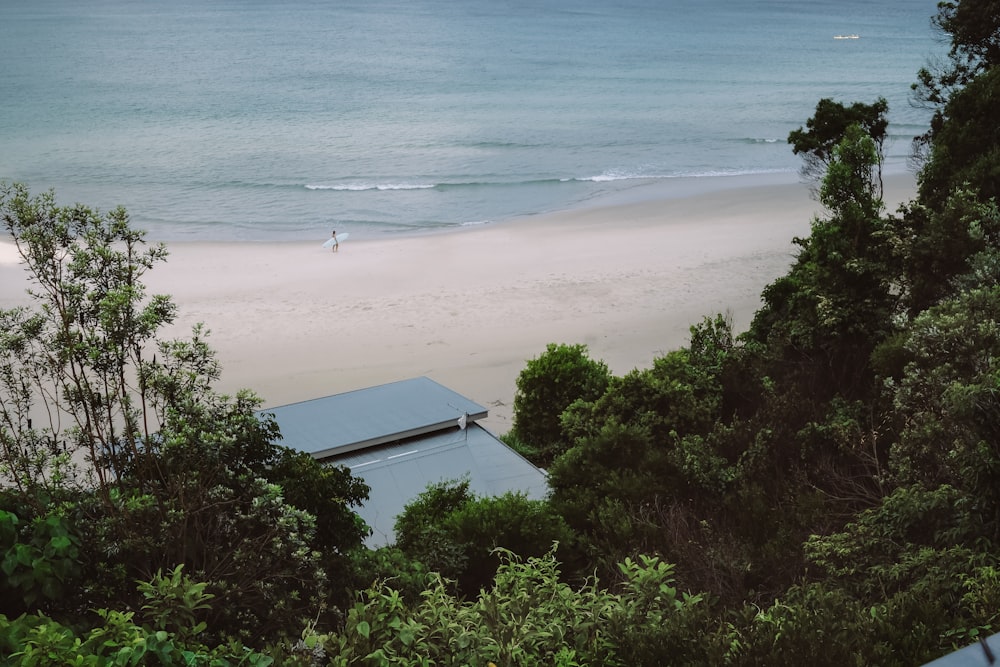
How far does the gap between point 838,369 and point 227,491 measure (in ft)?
29.7

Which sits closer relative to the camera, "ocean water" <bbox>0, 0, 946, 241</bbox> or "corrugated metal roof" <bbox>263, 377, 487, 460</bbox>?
"corrugated metal roof" <bbox>263, 377, 487, 460</bbox>


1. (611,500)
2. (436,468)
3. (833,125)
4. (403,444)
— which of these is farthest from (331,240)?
(611,500)

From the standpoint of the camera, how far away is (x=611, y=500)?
461 inches

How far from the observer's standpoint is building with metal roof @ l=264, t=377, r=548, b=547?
43.5 ft

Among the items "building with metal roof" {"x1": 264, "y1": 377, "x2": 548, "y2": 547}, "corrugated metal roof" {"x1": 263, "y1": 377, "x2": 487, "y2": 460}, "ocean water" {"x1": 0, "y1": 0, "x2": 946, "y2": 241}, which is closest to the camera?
"building with metal roof" {"x1": 264, "y1": 377, "x2": 548, "y2": 547}

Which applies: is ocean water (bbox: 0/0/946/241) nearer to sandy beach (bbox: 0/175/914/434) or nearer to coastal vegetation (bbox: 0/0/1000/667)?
sandy beach (bbox: 0/175/914/434)

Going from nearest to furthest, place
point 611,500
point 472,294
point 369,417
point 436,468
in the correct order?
point 611,500
point 436,468
point 369,417
point 472,294

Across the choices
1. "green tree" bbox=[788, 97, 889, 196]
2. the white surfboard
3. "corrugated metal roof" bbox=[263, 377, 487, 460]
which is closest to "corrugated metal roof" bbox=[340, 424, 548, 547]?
"corrugated metal roof" bbox=[263, 377, 487, 460]

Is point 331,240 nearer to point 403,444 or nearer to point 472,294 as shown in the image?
point 472,294

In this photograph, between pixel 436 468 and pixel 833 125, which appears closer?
pixel 436 468

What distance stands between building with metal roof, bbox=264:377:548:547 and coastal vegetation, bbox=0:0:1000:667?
1.03 m

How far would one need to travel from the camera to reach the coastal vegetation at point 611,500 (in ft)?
15.9

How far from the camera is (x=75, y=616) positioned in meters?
6.49

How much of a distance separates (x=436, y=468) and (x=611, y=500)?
10.4 ft
